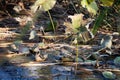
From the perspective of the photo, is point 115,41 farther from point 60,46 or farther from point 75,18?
point 75,18

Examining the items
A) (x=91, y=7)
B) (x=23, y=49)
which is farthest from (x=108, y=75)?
(x=91, y=7)

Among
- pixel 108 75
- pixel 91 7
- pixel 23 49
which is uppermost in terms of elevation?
pixel 91 7

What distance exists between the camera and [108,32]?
3.03 meters

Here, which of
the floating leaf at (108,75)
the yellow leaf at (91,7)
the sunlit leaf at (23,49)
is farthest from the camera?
the sunlit leaf at (23,49)

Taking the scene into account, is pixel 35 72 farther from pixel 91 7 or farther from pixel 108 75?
pixel 91 7

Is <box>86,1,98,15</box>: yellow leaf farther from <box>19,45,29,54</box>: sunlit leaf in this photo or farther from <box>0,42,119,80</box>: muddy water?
<box>19,45,29,54</box>: sunlit leaf

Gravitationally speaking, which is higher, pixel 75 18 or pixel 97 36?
pixel 75 18

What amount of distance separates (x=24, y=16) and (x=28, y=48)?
827 mm

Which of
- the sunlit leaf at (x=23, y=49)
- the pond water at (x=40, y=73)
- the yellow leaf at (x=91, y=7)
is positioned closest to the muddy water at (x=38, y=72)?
the pond water at (x=40, y=73)

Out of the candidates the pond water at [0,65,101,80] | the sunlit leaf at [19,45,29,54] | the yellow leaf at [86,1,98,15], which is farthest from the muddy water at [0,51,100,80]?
the yellow leaf at [86,1,98,15]

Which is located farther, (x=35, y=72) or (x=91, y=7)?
(x=35, y=72)

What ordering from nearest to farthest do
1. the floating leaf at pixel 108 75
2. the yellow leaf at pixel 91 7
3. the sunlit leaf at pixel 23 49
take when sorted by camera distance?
1. the yellow leaf at pixel 91 7
2. the floating leaf at pixel 108 75
3. the sunlit leaf at pixel 23 49

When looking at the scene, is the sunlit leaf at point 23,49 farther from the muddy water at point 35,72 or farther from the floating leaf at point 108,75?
the floating leaf at point 108,75

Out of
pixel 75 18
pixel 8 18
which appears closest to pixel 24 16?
pixel 8 18
